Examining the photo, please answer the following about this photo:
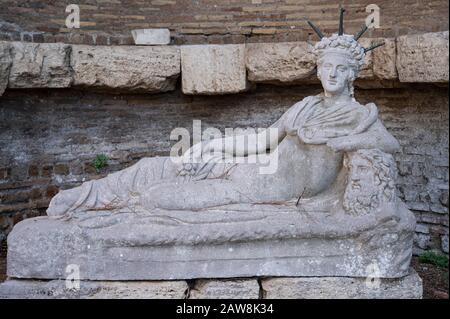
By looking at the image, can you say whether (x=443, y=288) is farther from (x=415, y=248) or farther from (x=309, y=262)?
(x=309, y=262)

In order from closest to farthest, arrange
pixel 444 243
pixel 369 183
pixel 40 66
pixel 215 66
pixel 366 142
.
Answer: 1. pixel 369 183
2. pixel 366 142
3. pixel 444 243
4. pixel 40 66
5. pixel 215 66

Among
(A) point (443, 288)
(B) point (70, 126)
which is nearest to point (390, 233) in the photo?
(A) point (443, 288)

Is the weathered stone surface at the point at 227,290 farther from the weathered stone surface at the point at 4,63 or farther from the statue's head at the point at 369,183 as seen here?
the weathered stone surface at the point at 4,63

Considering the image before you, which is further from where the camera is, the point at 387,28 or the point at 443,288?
the point at 387,28

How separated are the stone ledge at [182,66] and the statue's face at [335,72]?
63.7 inches

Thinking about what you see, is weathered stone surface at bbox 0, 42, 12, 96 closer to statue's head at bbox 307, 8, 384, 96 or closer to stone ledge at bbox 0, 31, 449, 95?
stone ledge at bbox 0, 31, 449, 95

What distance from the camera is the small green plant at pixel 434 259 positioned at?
16.3 ft

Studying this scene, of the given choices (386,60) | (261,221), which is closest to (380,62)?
(386,60)

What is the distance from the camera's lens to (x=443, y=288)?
4.40 m

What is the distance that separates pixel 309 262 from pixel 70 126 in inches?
127

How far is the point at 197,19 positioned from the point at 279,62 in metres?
0.99

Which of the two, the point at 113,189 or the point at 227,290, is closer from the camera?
the point at 227,290

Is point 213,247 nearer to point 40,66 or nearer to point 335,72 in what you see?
point 335,72

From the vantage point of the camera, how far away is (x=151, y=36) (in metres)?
5.80
